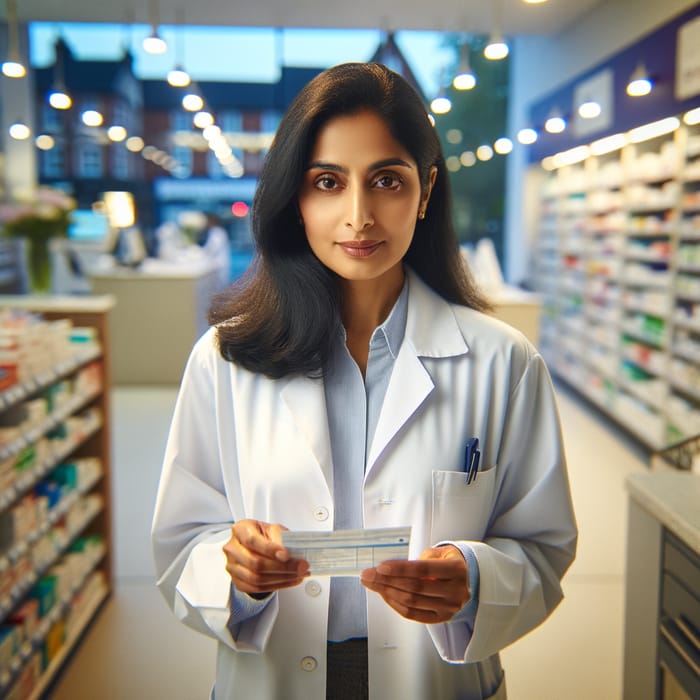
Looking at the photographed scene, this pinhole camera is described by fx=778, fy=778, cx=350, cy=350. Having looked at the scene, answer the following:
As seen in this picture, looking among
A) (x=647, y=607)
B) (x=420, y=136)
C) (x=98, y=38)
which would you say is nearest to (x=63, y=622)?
(x=647, y=607)

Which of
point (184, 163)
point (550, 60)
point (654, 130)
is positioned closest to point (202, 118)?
point (184, 163)

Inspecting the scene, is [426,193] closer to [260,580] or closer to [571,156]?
[260,580]

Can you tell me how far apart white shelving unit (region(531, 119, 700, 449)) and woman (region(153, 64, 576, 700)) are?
4.70 meters

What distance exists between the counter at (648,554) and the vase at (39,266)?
325 centimetres

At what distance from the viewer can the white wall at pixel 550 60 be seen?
720 cm

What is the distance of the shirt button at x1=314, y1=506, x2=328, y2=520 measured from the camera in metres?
1.28

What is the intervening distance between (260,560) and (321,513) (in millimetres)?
189

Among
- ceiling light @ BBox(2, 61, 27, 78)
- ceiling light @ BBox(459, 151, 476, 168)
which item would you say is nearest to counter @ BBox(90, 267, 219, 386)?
ceiling light @ BBox(2, 61, 27, 78)

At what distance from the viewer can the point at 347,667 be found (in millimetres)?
1335

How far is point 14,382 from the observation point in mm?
2770

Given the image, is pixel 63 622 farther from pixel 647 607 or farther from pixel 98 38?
pixel 98 38

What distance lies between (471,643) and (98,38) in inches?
460

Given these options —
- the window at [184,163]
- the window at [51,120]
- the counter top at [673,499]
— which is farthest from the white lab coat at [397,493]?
the window at [51,120]

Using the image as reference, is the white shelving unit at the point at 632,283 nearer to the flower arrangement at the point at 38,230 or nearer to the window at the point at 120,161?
the flower arrangement at the point at 38,230
